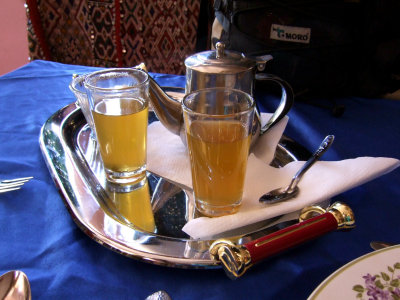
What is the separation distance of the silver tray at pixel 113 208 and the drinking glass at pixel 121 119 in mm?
28

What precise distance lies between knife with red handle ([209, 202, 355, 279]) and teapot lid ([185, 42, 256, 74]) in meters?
0.21

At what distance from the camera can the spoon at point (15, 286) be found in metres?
0.30

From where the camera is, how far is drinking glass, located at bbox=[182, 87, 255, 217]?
1.25ft

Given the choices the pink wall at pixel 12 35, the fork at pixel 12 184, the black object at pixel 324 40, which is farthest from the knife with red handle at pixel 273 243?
the pink wall at pixel 12 35

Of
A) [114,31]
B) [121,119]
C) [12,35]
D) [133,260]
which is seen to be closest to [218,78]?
[121,119]

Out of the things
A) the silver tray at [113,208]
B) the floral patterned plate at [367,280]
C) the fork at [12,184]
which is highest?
the floral patterned plate at [367,280]

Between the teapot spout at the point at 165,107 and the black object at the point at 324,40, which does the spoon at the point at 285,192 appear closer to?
the teapot spout at the point at 165,107

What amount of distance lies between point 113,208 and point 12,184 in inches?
5.6

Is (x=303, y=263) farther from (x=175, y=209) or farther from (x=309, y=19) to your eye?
(x=309, y=19)

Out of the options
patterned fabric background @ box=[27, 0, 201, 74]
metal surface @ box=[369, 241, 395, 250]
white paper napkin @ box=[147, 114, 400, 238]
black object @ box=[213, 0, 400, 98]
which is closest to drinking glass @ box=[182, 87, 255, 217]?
white paper napkin @ box=[147, 114, 400, 238]

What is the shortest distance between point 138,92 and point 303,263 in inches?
10.6

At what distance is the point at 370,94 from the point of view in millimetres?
739

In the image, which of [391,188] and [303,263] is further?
[391,188]

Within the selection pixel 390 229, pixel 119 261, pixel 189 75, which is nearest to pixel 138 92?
pixel 189 75
